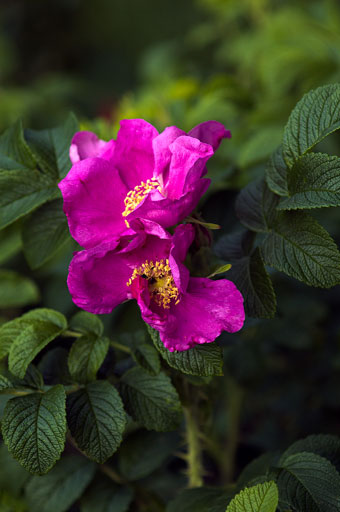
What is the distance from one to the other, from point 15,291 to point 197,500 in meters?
0.62

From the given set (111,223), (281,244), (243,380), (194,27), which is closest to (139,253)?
(111,223)

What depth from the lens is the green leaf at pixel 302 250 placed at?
25.1 inches

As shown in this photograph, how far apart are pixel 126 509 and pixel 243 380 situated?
389 mm

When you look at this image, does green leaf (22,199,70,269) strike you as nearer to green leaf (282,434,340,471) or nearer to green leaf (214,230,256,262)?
green leaf (214,230,256,262)

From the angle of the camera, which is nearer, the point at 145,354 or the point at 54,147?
the point at 145,354

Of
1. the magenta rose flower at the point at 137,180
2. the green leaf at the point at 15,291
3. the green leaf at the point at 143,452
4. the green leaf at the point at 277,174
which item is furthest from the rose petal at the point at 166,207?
the green leaf at the point at 15,291

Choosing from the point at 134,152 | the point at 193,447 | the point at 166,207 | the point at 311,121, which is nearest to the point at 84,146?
the point at 134,152

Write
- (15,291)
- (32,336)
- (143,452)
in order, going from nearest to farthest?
1. (32,336)
2. (143,452)
3. (15,291)

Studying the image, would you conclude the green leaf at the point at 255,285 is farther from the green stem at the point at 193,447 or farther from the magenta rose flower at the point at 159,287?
the green stem at the point at 193,447

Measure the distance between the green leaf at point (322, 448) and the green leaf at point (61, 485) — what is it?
0.33m

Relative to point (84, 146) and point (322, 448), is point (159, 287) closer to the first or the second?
point (84, 146)

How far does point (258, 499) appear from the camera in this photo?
633mm

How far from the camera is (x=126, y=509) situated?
0.90 metres

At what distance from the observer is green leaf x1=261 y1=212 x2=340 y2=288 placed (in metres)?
0.64
